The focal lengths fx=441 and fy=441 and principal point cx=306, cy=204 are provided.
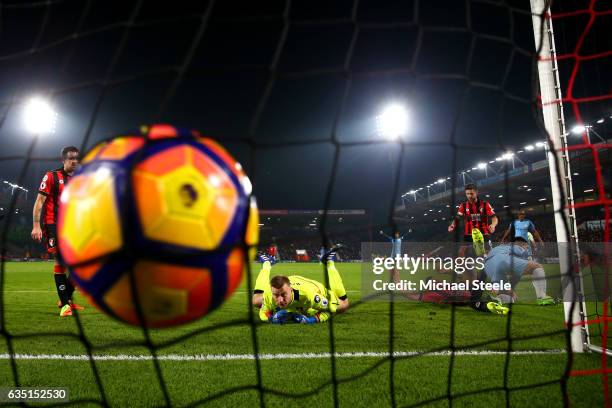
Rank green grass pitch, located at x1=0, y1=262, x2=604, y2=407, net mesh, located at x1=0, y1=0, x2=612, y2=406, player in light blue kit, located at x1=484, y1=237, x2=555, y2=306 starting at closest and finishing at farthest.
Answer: net mesh, located at x1=0, y1=0, x2=612, y2=406 < green grass pitch, located at x1=0, y1=262, x2=604, y2=407 < player in light blue kit, located at x1=484, y1=237, x2=555, y2=306

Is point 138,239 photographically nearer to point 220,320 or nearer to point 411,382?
point 411,382

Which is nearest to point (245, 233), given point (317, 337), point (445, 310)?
point (317, 337)

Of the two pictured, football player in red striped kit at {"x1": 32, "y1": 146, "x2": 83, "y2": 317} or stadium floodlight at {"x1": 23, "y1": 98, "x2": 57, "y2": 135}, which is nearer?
stadium floodlight at {"x1": 23, "y1": 98, "x2": 57, "y2": 135}

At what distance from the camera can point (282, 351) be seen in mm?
3111

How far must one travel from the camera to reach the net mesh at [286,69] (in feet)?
6.53

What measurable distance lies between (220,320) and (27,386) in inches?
106

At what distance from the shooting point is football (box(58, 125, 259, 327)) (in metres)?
1.30

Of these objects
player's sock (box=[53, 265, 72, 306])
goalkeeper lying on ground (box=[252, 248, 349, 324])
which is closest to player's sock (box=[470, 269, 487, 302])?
goalkeeper lying on ground (box=[252, 248, 349, 324])

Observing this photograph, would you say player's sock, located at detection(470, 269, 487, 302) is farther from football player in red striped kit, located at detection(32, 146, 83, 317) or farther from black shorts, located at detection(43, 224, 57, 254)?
black shorts, located at detection(43, 224, 57, 254)

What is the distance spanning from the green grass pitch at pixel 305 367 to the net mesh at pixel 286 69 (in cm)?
6

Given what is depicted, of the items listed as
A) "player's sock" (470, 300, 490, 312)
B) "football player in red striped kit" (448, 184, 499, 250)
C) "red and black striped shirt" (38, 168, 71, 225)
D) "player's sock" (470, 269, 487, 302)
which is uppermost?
"red and black striped shirt" (38, 168, 71, 225)

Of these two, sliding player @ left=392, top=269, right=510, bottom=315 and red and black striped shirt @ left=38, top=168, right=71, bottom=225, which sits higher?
red and black striped shirt @ left=38, top=168, right=71, bottom=225

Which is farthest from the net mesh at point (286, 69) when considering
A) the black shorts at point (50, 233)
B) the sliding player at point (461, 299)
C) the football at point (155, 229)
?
the sliding player at point (461, 299)

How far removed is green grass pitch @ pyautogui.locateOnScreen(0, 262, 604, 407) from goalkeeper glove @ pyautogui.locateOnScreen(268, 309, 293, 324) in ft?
0.75
